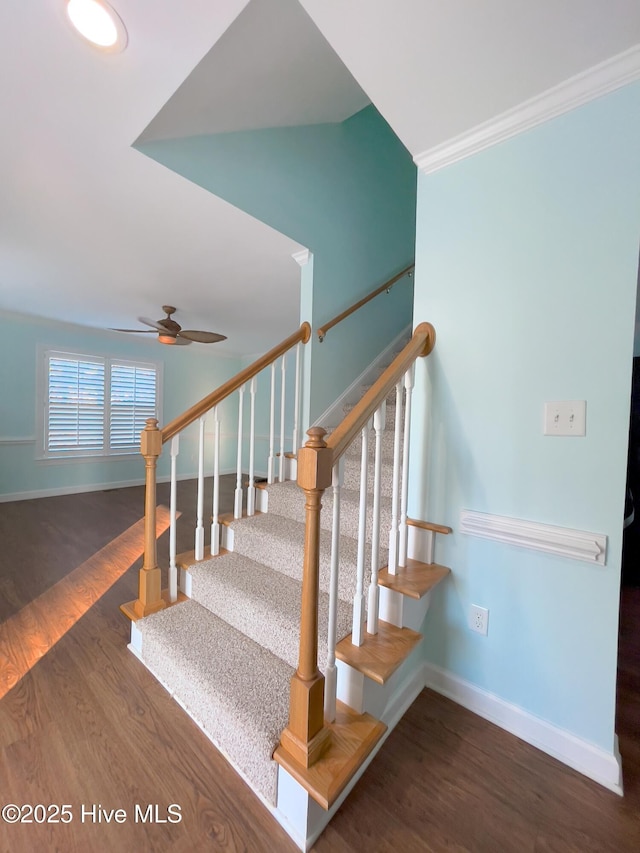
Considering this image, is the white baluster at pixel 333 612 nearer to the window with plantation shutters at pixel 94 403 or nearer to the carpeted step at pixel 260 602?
the carpeted step at pixel 260 602

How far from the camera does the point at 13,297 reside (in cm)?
356

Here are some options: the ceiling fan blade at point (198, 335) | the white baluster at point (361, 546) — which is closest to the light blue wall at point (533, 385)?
the white baluster at point (361, 546)

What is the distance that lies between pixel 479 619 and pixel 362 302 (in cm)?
225

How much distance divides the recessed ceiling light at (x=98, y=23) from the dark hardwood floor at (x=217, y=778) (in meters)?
2.41

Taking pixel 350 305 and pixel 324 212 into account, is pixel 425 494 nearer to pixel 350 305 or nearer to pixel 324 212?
pixel 350 305

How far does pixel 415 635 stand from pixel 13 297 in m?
4.75

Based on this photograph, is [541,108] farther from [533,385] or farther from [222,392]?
[222,392]

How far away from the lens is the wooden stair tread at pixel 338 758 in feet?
2.90

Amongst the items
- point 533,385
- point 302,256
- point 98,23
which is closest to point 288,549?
point 533,385

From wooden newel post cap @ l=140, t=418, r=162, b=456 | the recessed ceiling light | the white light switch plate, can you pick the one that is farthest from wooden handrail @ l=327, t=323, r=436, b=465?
the recessed ceiling light

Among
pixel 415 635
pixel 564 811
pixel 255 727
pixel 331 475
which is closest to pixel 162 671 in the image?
pixel 255 727

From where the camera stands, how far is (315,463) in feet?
2.98

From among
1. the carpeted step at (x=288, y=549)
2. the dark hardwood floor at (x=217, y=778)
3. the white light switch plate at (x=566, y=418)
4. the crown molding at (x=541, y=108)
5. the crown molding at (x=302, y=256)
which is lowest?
the dark hardwood floor at (x=217, y=778)

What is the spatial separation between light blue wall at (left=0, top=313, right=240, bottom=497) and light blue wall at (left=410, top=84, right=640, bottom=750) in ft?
16.2
